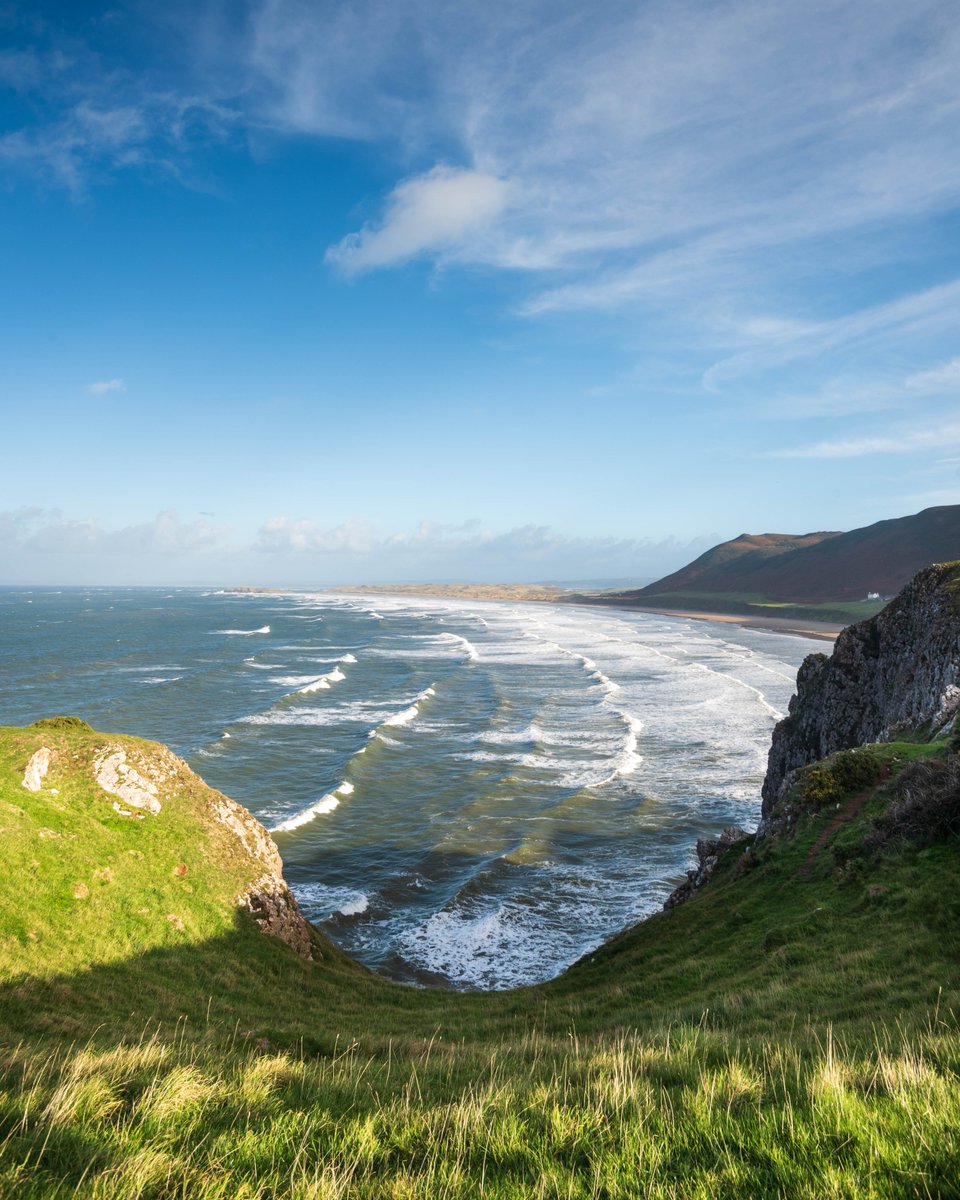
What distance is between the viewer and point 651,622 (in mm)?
→ 161000

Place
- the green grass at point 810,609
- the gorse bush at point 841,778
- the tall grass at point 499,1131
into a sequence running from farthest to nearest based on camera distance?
the green grass at point 810,609
the gorse bush at point 841,778
the tall grass at point 499,1131

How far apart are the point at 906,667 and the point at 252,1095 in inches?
1271

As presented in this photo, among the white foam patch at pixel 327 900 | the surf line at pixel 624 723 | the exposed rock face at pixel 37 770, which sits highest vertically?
the exposed rock face at pixel 37 770

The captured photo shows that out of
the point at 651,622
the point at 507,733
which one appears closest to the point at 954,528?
the point at 651,622

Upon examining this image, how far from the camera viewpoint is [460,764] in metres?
45.0

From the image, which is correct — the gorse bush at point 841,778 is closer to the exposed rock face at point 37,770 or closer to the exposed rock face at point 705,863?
the exposed rock face at point 705,863

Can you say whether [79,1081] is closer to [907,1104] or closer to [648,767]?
[907,1104]

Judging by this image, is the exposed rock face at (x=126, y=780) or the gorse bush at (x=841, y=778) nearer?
the exposed rock face at (x=126, y=780)

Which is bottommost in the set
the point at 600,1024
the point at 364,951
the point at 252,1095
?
the point at 364,951

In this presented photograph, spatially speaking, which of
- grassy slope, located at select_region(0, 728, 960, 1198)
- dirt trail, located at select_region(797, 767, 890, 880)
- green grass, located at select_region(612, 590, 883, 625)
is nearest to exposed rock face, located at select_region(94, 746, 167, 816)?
grassy slope, located at select_region(0, 728, 960, 1198)

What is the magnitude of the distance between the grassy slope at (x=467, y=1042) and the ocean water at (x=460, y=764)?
22.7 ft

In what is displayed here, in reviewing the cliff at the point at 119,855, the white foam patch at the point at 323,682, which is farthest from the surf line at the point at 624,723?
the white foam patch at the point at 323,682

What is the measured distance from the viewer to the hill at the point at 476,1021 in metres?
4.93

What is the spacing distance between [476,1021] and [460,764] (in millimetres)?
28916
